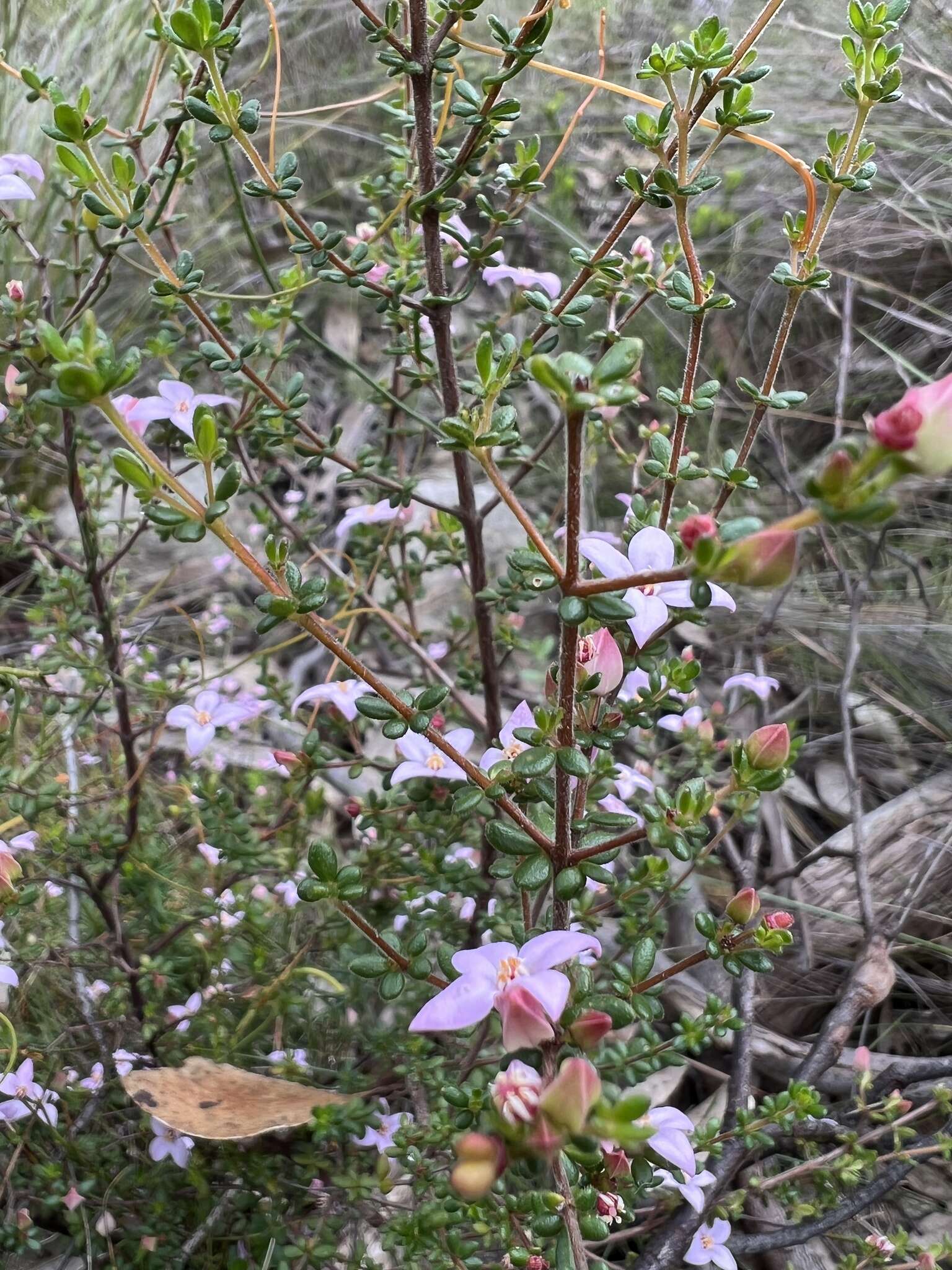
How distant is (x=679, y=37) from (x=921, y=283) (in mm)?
1283

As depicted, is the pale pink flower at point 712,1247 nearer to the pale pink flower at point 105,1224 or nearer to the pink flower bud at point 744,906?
the pink flower bud at point 744,906

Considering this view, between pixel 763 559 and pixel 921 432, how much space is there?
0.11 metres

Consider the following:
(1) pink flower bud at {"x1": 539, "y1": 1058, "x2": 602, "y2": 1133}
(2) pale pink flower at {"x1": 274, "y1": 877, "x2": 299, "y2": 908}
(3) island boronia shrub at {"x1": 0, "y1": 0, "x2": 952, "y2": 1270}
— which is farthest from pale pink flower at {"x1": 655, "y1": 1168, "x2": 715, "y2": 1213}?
(2) pale pink flower at {"x1": 274, "y1": 877, "x2": 299, "y2": 908}

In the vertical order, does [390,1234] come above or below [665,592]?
below

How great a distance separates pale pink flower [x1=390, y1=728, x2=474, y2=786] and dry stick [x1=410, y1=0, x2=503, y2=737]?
22cm

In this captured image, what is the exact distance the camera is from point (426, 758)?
1229 millimetres

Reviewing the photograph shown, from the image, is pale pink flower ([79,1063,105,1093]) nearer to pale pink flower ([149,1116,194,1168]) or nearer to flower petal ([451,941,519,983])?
pale pink flower ([149,1116,194,1168])

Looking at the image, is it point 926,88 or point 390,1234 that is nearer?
point 390,1234

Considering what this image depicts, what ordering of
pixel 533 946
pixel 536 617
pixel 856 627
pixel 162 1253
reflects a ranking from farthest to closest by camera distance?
pixel 536 617
pixel 856 627
pixel 162 1253
pixel 533 946

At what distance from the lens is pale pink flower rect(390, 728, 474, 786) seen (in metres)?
1.18

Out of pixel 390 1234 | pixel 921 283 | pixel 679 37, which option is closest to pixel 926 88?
pixel 921 283

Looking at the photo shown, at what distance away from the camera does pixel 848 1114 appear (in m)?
1.38

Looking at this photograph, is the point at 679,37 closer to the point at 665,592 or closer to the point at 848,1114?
the point at 665,592

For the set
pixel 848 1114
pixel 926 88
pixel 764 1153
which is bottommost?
pixel 764 1153
